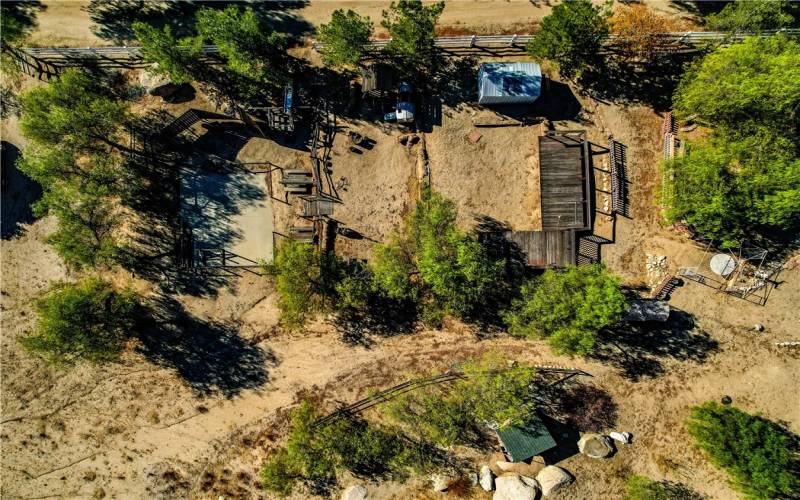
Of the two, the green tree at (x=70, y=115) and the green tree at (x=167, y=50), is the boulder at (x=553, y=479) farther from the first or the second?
the green tree at (x=70, y=115)

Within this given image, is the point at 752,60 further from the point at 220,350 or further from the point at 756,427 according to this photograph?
the point at 220,350

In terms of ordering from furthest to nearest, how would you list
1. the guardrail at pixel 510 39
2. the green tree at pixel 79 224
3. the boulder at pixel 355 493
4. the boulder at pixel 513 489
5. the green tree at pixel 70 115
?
the boulder at pixel 355 493 < the guardrail at pixel 510 39 < the boulder at pixel 513 489 < the green tree at pixel 79 224 < the green tree at pixel 70 115

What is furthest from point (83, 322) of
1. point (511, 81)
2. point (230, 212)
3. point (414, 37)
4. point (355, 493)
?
point (511, 81)

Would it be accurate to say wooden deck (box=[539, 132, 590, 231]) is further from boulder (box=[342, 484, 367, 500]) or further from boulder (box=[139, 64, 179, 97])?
boulder (box=[139, 64, 179, 97])

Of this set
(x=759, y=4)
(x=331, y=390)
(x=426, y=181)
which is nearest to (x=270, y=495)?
(x=331, y=390)

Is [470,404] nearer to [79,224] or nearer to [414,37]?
[414,37]

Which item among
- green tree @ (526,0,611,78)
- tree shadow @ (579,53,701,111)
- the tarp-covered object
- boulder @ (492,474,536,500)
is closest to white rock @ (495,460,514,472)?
boulder @ (492,474,536,500)

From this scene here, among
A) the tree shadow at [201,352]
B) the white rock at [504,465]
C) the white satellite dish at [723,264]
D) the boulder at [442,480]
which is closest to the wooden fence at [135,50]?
the white satellite dish at [723,264]
